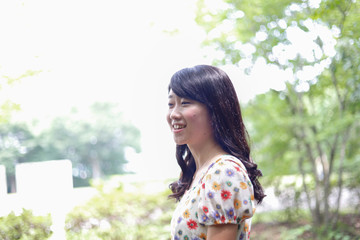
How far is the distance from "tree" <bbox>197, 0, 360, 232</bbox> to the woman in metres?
1.56

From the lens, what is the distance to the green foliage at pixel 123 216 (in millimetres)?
3133

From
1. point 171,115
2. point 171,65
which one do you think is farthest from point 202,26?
point 171,115

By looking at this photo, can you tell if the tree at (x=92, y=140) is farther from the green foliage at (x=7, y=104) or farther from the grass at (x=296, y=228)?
the grass at (x=296, y=228)

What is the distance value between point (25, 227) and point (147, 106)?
2.86m

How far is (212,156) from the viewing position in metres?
1.07

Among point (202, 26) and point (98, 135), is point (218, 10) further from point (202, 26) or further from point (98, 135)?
point (98, 135)

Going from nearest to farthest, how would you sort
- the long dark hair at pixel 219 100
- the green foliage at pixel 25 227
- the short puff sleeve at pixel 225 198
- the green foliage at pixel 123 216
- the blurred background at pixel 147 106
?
1. the short puff sleeve at pixel 225 198
2. the long dark hair at pixel 219 100
3. the green foliage at pixel 25 227
4. the blurred background at pixel 147 106
5. the green foliage at pixel 123 216

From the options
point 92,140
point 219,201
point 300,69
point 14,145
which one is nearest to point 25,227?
point 14,145

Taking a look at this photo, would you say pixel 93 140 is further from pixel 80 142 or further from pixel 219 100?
pixel 219 100

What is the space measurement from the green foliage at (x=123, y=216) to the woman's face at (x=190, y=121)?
2.13 metres

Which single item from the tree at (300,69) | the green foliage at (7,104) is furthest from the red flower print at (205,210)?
the tree at (300,69)

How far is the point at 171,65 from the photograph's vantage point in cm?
470

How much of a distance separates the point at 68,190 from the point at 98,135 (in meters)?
1.75

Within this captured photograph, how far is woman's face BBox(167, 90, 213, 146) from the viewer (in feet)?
3.41
